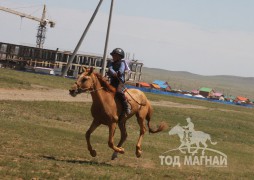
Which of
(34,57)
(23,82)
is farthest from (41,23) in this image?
(23,82)

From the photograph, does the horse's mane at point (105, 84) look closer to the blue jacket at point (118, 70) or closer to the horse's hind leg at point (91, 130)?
the blue jacket at point (118, 70)

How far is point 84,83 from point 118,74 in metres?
1.58

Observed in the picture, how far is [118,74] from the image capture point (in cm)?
1429

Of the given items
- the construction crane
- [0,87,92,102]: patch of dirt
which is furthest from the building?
[0,87,92,102]: patch of dirt

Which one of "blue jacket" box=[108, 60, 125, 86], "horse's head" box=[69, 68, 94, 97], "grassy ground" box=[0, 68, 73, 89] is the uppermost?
"blue jacket" box=[108, 60, 125, 86]

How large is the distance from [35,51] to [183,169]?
11799 cm

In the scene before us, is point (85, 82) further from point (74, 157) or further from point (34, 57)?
point (34, 57)

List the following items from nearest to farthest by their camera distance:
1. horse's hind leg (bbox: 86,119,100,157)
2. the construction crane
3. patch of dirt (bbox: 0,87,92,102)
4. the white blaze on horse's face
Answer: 1. the white blaze on horse's face
2. horse's hind leg (bbox: 86,119,100,157)
3. patch of dirt (bbox: 0,87,92,102)
4. the construction crane

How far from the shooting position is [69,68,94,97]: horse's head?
12874 millimetres

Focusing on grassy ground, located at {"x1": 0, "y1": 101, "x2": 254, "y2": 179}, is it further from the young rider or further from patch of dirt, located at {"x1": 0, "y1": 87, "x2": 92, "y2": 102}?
patch of dirt, located at {"x1": 0, "y1": 87, "x2": 92, "y2": 102}

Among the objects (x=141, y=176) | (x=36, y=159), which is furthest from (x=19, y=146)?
(x=141, y=176)

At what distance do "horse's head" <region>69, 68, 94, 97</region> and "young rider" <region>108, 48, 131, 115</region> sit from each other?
97 centimetres

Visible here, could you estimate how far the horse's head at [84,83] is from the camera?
12.9 m

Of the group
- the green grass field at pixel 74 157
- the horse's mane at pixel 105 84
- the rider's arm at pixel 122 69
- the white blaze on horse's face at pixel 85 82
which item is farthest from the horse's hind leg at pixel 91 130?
the rider's arm at pixel 122 69
